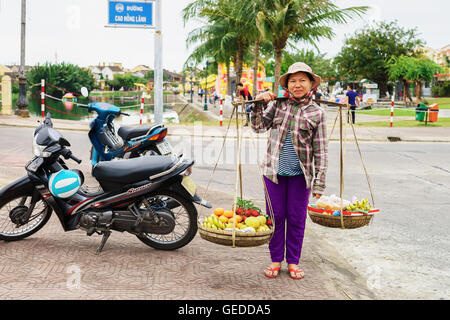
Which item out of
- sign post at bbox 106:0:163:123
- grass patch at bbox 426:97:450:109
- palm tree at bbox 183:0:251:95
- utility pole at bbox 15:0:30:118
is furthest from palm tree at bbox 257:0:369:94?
grass patch at bbox 426:97:450:109

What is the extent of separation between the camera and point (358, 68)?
192 feet

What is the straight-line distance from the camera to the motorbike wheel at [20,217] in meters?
4.75

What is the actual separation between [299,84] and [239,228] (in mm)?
1267

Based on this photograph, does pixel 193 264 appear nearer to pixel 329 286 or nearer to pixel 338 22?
pixel 329 286

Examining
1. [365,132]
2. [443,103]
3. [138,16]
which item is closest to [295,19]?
[365,132]

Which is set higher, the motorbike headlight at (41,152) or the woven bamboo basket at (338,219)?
the motorbike headlight at (41,152)

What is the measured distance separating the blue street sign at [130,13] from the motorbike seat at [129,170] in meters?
3.91

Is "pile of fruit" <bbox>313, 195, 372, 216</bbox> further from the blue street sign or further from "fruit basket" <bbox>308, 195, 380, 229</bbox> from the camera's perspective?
the blue street sign

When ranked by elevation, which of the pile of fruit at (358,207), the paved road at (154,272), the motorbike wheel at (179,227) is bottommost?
the paved road at (154,272)

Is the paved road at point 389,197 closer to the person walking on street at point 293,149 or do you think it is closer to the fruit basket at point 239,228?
the person walking on street at point 293,149

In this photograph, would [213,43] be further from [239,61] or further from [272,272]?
[272,272]

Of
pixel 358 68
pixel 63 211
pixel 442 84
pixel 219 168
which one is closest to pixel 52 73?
pixel 358 68

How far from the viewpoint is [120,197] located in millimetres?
4578

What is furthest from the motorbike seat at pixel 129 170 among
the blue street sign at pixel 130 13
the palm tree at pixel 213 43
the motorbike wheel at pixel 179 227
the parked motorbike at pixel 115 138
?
the palm tree at pixel 213 43
